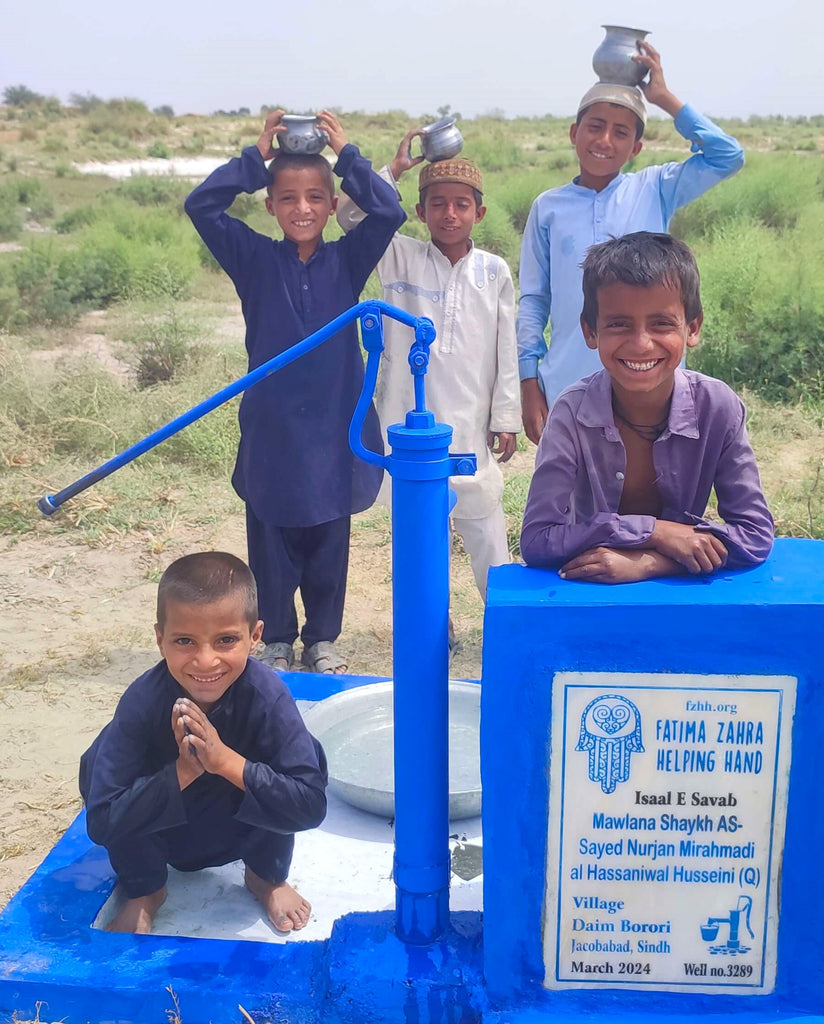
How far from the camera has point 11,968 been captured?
6.10 feet

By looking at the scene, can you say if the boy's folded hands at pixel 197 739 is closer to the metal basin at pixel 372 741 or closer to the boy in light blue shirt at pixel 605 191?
the metal basin at pixel 372 741

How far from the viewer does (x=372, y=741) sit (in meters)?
2.67

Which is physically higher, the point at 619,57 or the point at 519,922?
the point at 619,57

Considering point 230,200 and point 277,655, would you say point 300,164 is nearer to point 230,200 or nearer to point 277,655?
point 230,200

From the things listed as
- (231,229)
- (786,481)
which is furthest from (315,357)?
(786,481)

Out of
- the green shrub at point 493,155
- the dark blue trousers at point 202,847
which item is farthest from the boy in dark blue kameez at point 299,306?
the green shrub at point 493,155

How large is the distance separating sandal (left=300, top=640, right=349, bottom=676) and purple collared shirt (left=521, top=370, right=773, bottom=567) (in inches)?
61.2

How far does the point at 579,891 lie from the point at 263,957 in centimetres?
60

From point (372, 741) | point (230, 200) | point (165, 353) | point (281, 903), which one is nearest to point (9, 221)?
point (165, 353)

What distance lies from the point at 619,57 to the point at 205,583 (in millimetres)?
2061

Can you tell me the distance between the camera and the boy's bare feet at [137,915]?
2.00 metres

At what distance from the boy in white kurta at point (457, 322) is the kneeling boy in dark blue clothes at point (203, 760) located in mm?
1323

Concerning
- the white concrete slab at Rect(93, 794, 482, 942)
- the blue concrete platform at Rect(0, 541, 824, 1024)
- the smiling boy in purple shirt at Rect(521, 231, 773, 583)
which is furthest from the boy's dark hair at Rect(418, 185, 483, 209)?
the white concrete slab at Rect(93, 794, 482, 942)

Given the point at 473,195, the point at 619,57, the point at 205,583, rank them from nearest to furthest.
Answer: the point at 205,583 → the point at 619,57 → the point at 473,195
